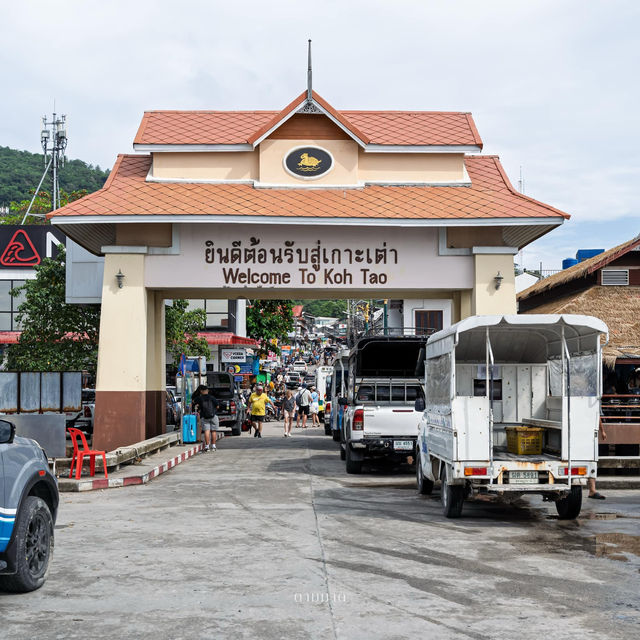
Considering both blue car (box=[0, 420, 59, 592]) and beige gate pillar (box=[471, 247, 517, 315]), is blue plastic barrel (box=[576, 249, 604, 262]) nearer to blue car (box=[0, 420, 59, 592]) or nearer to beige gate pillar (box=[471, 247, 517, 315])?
beige gate pillar (box=[471, 247, 517, 315])

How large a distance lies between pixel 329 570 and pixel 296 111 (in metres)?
15.6

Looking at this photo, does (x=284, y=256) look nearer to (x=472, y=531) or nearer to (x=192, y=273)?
(x=192, y=273)

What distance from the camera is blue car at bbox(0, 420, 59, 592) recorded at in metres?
7.03

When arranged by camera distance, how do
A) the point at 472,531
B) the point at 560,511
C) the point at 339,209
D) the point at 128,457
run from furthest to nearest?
the point at 339,209 < the point at 128,457 < the point at 560,511 < the point at 472,531

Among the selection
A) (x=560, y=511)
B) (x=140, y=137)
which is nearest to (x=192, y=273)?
(x=140, y=137)

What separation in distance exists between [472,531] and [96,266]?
1850cm

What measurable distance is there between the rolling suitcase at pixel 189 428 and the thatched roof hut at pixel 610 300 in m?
11.1

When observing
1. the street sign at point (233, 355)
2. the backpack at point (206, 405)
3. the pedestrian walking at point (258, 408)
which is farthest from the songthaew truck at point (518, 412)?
the street sign at point (233, 355)

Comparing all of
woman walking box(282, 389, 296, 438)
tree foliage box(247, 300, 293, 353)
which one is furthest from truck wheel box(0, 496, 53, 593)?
tree foliage box(247, 300, 293, 353)

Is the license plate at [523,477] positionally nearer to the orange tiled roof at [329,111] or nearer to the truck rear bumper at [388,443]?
the truck rear bumper at [388,443]

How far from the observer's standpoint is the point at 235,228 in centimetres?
2175

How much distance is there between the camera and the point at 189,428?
26.5 m

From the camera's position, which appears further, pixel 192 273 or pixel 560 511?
pixel 192 273

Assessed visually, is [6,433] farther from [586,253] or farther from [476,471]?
[586,253]
